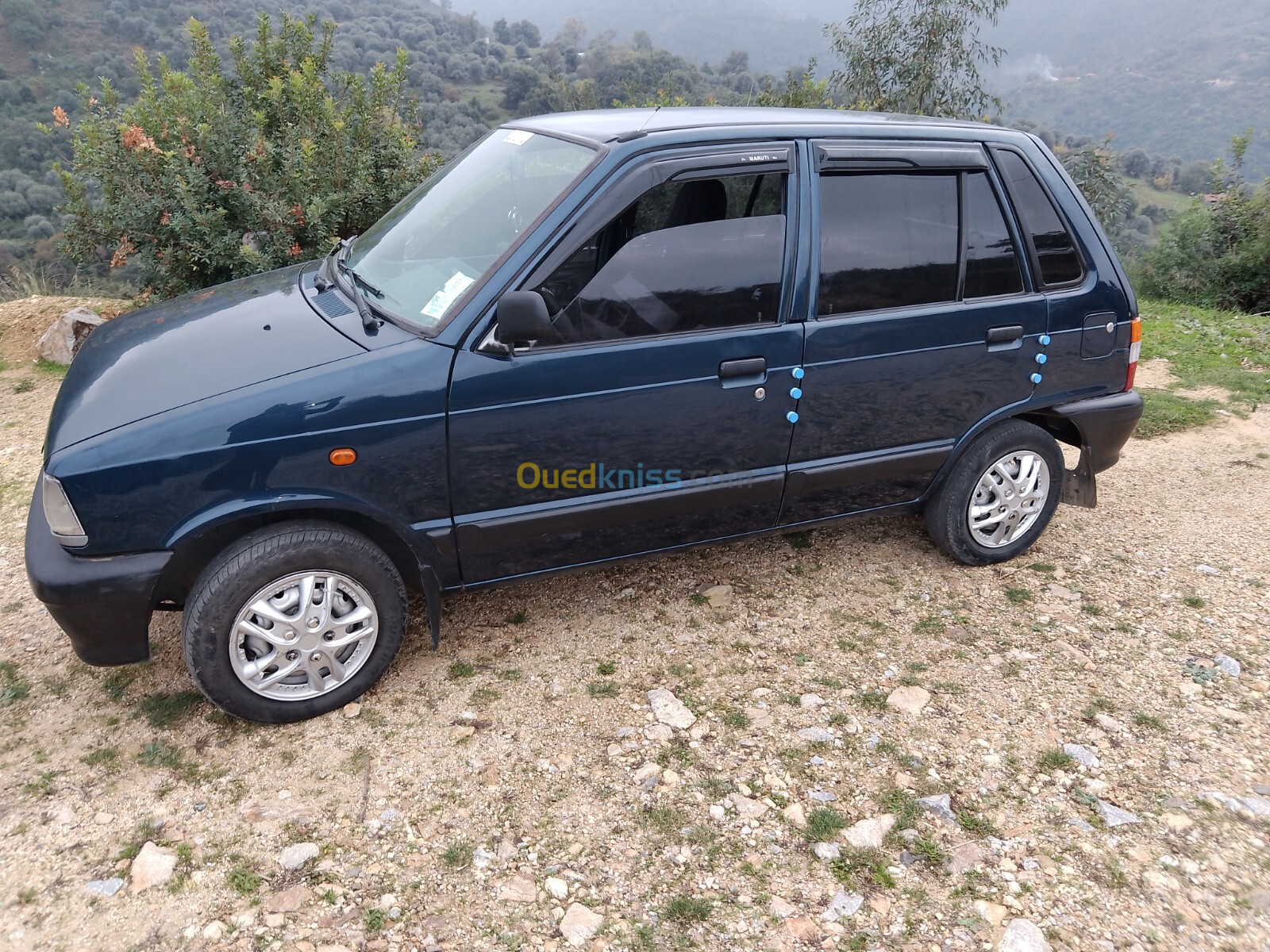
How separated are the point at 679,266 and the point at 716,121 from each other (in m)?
0.67

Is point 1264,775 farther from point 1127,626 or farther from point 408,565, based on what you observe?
point 408,565

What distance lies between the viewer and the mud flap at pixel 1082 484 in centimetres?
424

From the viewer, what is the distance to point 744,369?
3.26 meters

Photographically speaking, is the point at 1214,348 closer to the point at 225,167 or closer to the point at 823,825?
the point at 823,825

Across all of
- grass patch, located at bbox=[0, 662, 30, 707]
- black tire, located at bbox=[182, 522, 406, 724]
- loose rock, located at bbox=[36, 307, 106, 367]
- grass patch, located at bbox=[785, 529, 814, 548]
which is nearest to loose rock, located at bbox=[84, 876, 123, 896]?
black tire, located at bbox=[182, 522, 406, 724]

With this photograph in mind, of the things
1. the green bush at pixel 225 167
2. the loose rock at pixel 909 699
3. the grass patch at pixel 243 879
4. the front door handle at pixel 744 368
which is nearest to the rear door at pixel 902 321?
the front door handle at pixel 744 368

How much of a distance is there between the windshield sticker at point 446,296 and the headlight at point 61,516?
127 cm

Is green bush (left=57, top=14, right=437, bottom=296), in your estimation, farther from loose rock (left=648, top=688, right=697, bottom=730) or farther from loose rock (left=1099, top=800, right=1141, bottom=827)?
loose rock (left=1099, top=800, right=1141, bottom=827)

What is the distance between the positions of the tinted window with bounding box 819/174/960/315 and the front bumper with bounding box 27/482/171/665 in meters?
2.58

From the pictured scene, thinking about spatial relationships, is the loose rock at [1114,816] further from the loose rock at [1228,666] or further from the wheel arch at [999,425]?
the wheel arch at [999,425]

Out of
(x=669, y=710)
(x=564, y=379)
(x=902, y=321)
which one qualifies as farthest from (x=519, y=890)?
(x=902, y=321)

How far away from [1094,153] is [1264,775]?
62.4ft

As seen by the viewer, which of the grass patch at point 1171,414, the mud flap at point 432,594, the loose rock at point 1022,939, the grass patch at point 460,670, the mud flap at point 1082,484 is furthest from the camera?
the grass patch at point 1171,414

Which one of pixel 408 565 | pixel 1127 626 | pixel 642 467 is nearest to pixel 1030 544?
pixel 1127 626
